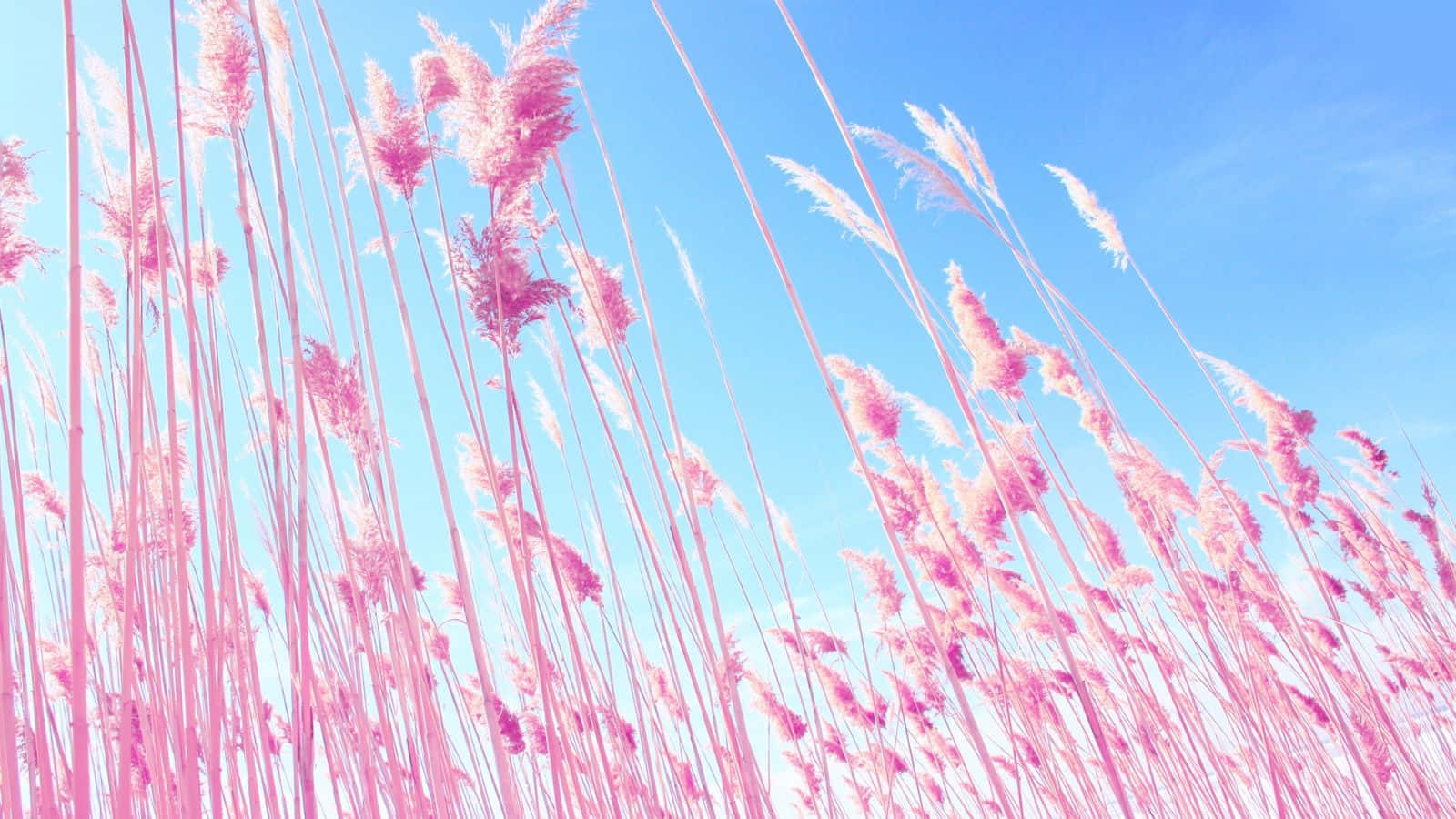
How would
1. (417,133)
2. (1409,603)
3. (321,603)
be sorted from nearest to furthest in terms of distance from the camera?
(417,133)
(321,603)
(1409,603)

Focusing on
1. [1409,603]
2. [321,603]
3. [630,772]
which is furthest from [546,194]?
[1409,603]

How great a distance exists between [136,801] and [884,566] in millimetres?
3328

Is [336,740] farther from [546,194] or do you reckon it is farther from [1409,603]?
[1409,603]

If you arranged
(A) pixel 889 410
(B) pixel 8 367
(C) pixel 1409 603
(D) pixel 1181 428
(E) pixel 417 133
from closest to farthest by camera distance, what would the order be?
(B) pixel 8 367, (E) pixel 417 133, (D) pixel 1181 428, (A) pixel 889 410, (C) pixel 1409 603

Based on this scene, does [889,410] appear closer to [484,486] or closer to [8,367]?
[484,486]

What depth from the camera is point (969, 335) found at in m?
4.09

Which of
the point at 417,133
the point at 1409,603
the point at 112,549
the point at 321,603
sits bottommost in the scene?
the point at 1409,603

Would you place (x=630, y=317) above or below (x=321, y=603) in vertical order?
above

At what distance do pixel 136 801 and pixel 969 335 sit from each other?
375 cm

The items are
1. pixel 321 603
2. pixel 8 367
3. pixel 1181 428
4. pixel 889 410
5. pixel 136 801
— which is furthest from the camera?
pixel 889 410

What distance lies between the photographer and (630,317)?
9.76 ft

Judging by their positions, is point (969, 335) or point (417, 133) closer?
point (417, 133)

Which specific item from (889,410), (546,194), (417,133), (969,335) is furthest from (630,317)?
(969,335)

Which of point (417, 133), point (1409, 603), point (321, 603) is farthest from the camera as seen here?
point (1409, 603)
